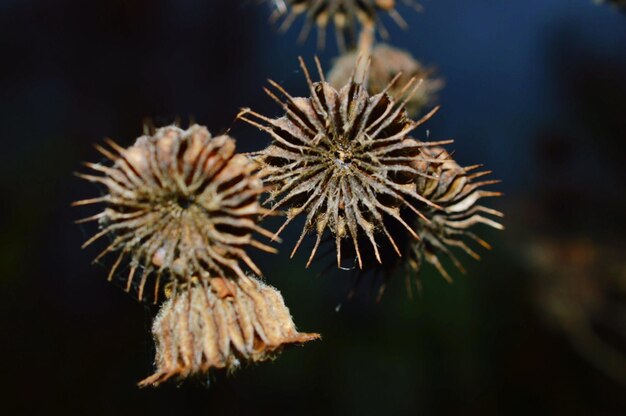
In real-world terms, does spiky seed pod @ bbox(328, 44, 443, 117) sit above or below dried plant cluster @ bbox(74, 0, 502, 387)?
above

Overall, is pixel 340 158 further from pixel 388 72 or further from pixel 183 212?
pixel 388 72

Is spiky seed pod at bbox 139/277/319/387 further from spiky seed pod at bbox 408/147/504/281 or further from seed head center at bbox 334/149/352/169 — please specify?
spiky seed pod at bbox 408/147/504/281

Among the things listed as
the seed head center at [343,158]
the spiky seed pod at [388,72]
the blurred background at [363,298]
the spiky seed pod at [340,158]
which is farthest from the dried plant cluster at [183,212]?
the blurred background at [363,298]

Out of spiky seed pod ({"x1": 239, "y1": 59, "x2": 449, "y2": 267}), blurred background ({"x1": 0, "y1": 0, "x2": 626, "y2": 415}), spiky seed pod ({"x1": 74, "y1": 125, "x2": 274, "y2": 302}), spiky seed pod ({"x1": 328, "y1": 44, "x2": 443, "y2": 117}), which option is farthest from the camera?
blurred background ({"x1": 0, "y1": 0, "x2": 626, "y2": 415})

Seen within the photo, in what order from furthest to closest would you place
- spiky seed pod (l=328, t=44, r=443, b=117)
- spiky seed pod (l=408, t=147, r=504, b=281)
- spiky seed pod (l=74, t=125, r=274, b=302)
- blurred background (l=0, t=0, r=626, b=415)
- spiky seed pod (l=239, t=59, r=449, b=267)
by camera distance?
blurred background (l=0, t=0, r=626, b=415)
spiky seed pod (l=328, t=44, r=443, b=117)
spiky seed pod (l=408, t=147, r=504, b=281)
spiky seed pod (l=239, t=59, r=449, b=267)
spiky seed pod (l=74, t=125, r=274, b=302)

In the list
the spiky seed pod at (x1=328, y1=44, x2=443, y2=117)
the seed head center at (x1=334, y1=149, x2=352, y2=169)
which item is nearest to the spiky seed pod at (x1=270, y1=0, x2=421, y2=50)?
the spiky seed pod at (x1=328, y1=44, x2=443, y2=117)

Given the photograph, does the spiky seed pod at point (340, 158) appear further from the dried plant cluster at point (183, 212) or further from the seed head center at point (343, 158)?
the dried plant cluster at point (183, 212)

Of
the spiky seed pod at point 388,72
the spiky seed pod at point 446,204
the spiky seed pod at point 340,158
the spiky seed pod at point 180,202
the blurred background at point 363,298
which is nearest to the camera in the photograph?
the spiky seed pod at point 180,202
